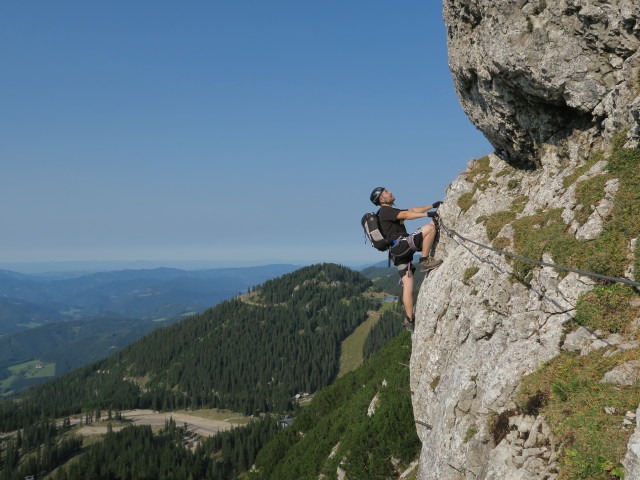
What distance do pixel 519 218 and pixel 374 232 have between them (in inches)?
261

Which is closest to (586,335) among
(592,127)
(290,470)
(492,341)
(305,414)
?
(492,341)

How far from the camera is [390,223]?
53.8 ft

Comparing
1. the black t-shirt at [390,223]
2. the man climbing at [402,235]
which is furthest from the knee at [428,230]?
the black t-shirt at [390,223]

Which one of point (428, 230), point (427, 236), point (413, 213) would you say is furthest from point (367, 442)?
point (413, 213)

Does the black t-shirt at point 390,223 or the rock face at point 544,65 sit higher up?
the rock face at point 544,65

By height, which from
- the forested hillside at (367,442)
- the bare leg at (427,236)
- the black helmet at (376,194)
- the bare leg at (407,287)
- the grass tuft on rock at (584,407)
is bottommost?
the forested hillside at (367,442)

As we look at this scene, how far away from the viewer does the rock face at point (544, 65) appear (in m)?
14.6

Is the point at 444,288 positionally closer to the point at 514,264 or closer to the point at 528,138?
the point at 514,264

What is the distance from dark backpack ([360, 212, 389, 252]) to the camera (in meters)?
16.4

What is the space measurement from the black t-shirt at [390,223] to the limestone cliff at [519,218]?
3753mm

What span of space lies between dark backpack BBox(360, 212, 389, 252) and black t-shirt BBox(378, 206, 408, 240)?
175 mm

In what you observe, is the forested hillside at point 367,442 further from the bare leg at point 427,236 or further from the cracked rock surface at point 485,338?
the bare leg at point 427,236

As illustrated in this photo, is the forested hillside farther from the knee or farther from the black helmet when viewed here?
the black helmet

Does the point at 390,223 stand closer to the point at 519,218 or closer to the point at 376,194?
the point at 376,194
